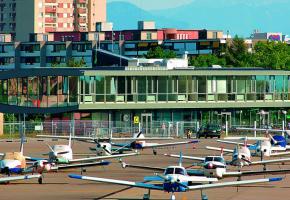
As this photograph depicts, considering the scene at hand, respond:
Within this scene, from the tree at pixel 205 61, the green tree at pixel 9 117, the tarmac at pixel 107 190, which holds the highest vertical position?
the tree at pixel 205 61

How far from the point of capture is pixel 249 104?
403ft

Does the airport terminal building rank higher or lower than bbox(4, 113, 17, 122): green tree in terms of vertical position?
higher

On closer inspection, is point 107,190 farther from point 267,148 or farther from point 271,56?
point 271,56

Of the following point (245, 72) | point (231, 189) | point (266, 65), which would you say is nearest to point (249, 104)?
point (245, 72)

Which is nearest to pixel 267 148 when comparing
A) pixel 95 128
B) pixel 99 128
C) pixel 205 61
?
pixel 95 128

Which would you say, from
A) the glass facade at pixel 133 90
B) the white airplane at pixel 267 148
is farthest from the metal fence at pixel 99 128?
the white airplane at pixel 267 148

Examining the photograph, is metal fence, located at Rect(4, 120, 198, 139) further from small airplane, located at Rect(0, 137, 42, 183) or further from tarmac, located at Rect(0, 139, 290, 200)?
small airplane, located at Rect(0, 137, 42, 183)

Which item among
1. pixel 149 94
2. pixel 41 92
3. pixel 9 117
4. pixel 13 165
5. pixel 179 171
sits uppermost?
pixel 41 92

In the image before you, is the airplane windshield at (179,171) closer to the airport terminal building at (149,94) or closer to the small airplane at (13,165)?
the small airplane at (13,165)

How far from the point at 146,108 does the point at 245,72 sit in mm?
12006

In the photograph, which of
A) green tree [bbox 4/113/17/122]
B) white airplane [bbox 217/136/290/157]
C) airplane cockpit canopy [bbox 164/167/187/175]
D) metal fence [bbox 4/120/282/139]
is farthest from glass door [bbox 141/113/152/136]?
airplane cockpit canopy [bbox 164/167/187/175]

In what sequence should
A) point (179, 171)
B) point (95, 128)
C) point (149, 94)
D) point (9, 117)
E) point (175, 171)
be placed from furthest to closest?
point (9, 117)
point (149, 94)
point (95, 128)
point (179, 171)
point (175, 171)

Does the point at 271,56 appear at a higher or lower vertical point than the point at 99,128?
higher

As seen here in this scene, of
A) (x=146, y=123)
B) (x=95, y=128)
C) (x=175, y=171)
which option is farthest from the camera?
(x=146, y=123)
